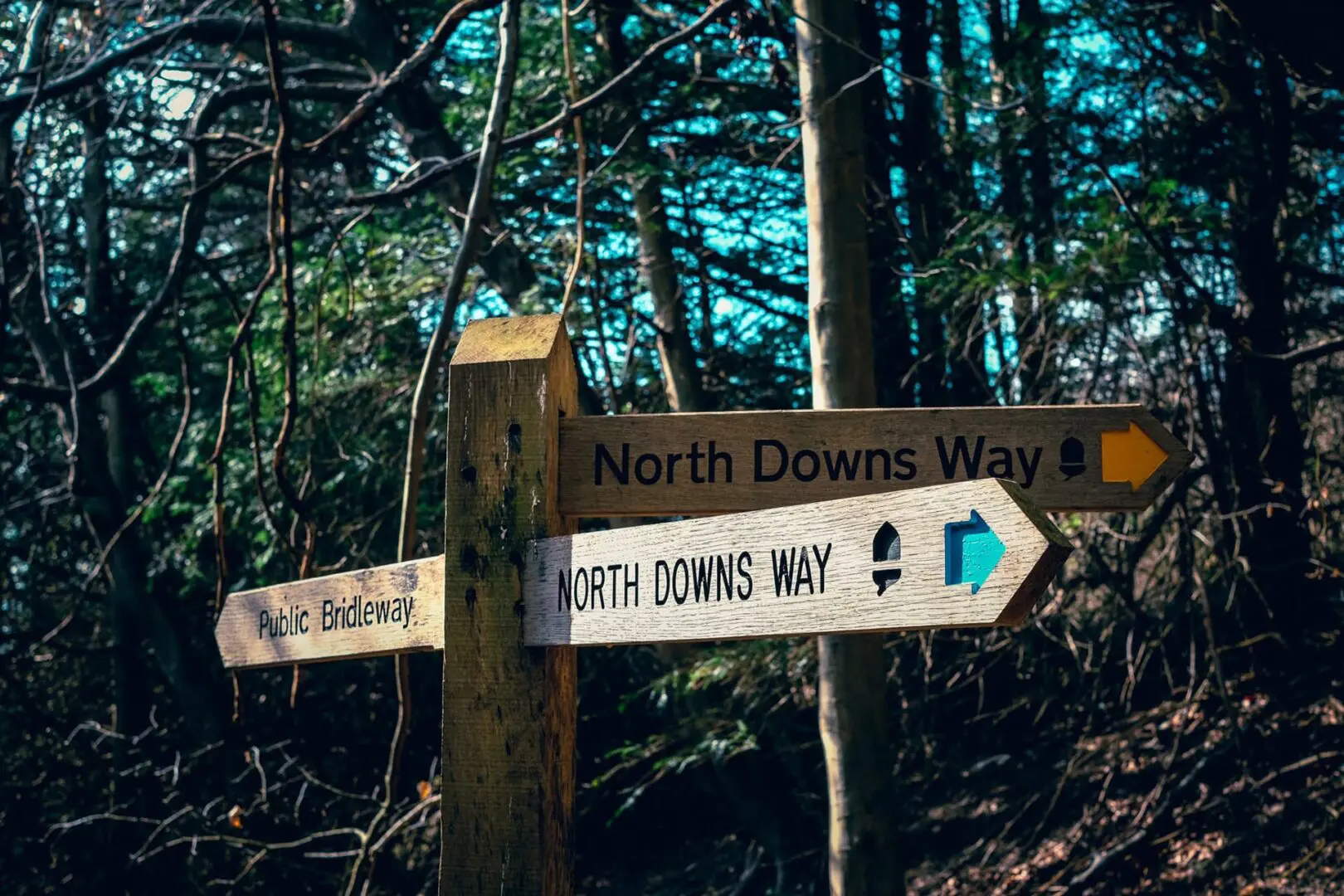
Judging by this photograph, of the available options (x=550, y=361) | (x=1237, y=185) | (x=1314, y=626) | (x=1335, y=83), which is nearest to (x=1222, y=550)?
(x=1314, y=626)

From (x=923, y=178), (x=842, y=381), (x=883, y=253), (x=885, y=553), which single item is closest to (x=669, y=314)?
(x=883, y=253)

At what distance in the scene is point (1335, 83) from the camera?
5043 mm

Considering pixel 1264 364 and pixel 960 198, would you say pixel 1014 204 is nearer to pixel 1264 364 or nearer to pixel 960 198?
pixel 960 198

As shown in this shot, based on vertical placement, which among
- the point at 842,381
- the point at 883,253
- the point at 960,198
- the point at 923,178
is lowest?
the point at 842,381

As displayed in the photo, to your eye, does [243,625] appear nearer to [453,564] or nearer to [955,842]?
[453,564]

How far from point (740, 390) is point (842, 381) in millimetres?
3202

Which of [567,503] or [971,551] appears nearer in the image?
[971,551]

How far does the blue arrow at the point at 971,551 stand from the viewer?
5.48ft

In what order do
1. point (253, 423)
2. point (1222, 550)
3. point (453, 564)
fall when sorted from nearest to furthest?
point (453, 564), point (253, 423), point (1222, 550)

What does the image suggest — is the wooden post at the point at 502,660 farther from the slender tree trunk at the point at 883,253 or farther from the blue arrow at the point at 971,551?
the slender tree trunk at the point at 883,253

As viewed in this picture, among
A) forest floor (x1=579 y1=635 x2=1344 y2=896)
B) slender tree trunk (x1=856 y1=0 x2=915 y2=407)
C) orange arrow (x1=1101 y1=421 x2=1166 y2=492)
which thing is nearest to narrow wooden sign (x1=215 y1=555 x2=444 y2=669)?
orange arrow (x1=1101 y1=421 x2=1166 y2=492)

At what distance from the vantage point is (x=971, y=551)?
1695 mm

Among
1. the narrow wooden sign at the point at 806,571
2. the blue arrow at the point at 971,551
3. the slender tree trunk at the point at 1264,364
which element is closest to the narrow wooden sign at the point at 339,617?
the narrow wooden sign at the point at 806,571

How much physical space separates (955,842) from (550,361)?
6.10m
